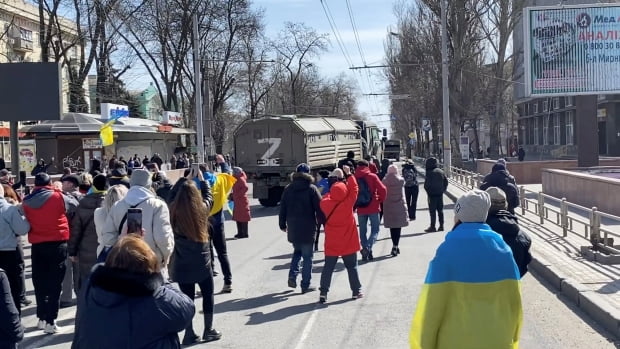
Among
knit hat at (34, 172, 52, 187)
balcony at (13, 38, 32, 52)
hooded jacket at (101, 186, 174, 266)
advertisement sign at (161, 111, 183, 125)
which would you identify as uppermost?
balcony at (13, 38, 32, 52)

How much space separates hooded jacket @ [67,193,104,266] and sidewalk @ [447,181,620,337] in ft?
18.7

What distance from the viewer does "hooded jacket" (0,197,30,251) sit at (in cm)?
798

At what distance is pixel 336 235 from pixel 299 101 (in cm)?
5994

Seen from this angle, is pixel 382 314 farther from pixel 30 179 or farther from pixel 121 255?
pixel 30 179

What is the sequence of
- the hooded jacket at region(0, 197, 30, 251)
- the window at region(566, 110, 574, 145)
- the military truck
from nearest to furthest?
the hooded jacket at region(0, 197, 30, 251) → the military truck → the window at region(566, 110, 574, 145)

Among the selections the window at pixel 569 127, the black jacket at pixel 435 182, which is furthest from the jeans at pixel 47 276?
the window at pixel 569 127

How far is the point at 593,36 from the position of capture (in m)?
26.9

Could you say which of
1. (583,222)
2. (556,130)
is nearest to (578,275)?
(583,222)

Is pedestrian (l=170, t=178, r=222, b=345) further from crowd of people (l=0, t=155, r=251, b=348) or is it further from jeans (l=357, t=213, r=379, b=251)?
jeans (l=357, t=213, r=379, b=251)

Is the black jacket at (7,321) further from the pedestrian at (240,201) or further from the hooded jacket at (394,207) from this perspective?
the pedestrian at (240,201)

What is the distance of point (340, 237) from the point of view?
30.9 feet

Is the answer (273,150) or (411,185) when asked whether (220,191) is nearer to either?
(411,185)

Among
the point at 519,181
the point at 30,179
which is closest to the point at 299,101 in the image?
the point at 519,181

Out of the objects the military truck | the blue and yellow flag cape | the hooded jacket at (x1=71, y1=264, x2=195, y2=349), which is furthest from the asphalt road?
the military truck
